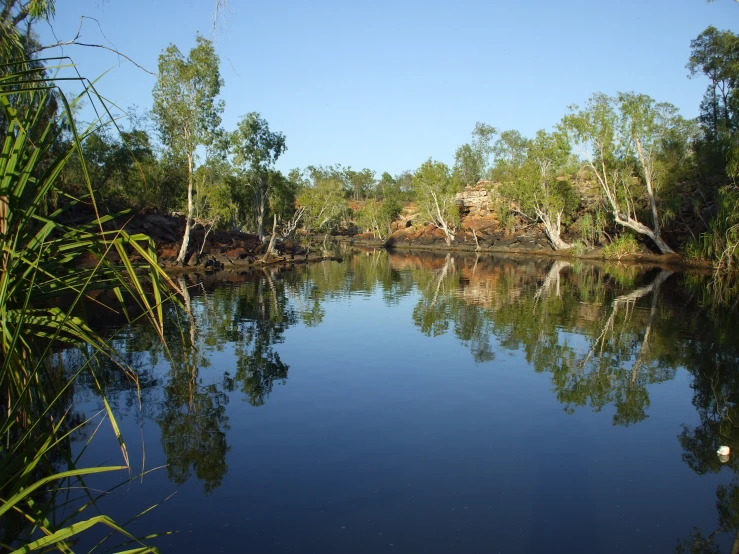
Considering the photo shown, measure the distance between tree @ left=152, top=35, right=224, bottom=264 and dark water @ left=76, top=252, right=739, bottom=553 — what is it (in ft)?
56.3

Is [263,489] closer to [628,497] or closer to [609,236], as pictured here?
[628,497]

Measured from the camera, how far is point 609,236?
49.9 metres

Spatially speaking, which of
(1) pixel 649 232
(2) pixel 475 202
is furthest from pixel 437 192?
(1) pixel 649 232

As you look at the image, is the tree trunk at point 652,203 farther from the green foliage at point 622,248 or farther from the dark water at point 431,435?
the dark water at point 431,435

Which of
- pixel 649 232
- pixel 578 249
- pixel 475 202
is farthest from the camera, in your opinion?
pixel 475 202

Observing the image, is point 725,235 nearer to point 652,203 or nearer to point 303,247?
point 652,203

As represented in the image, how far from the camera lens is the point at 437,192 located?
6219cm

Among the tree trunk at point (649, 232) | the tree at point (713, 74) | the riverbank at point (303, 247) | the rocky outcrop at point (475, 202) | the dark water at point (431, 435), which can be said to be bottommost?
the dark water at point (431, 435)

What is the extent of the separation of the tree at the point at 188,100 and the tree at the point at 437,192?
31902 millimetres

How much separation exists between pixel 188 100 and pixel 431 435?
2796 centimetres

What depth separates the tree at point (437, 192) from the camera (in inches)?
2421

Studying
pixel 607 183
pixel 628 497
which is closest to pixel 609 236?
pixel 607 183

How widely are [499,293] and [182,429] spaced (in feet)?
60.9

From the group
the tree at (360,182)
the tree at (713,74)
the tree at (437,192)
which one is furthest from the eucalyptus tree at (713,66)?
the tree at (360,182)
